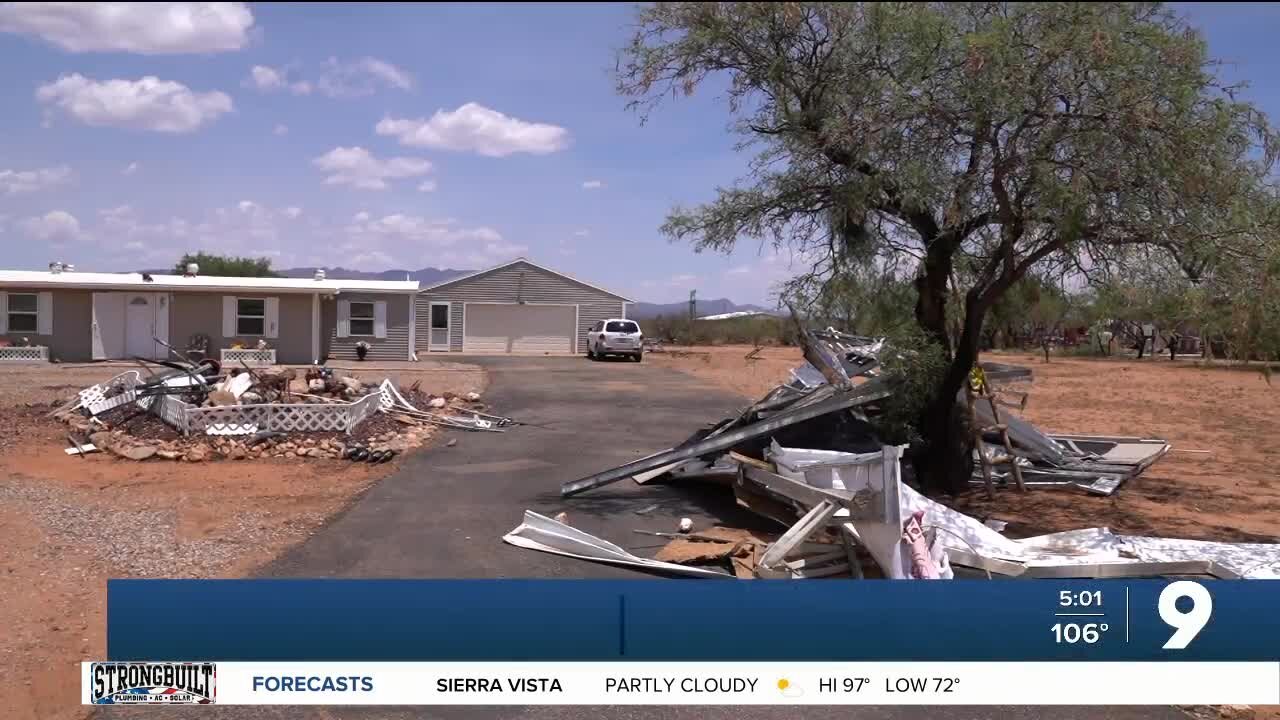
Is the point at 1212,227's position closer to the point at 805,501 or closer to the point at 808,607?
the point at 805,501

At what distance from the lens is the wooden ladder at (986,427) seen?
10852 mm

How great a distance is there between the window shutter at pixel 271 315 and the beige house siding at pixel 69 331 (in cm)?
502

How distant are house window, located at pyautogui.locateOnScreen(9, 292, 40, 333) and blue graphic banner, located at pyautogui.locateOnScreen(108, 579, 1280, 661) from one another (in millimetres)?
28318

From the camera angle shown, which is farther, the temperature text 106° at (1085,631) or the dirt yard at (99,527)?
the dirt yard at (99,527)

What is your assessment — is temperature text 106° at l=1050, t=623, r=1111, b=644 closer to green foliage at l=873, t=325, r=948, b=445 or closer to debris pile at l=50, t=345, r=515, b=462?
green foliage at l=873, t=325, r=948, b=445

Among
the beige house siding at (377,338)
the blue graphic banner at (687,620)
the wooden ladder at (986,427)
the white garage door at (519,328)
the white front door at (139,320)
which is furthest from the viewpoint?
the white garage door at (519,328)

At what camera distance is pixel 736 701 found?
5.06m

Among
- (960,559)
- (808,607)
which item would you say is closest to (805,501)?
(960,559)

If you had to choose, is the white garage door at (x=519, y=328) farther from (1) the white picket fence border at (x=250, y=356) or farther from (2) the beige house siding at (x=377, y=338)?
(1) the white picket fence border at (x=250, y=356)

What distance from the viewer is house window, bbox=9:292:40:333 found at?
28.5 meters

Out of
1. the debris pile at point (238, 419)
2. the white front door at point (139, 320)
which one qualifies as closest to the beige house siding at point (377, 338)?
the white front door at point (139, 320)

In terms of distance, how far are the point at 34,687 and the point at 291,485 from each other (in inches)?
235

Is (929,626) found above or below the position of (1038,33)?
below

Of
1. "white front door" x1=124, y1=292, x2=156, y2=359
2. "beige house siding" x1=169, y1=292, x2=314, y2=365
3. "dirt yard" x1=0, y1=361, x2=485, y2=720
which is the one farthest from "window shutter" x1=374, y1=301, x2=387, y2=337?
"dirt yard" x1=0, y1=361, x2=485, y2=720
